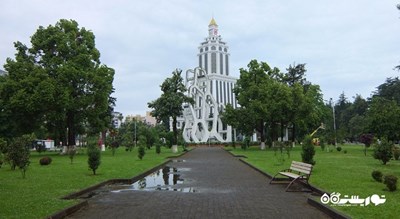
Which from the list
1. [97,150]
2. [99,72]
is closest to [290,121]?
[99,72]

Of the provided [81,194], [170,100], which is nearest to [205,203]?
[81,194]

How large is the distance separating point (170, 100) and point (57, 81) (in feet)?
36.8

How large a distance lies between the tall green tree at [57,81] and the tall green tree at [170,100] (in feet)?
17.8

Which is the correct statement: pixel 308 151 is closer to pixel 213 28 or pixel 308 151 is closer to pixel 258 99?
pixel 258 99

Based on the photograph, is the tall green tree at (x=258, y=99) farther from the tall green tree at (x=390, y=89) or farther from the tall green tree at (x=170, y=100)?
the tall green tree at (x=390, y=89)

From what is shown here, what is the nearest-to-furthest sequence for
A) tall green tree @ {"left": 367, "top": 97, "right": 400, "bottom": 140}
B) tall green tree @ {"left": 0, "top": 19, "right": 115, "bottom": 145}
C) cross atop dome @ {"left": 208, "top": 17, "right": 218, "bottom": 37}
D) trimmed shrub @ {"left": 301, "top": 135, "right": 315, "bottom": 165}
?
trimmed shrub @ {"left": 301, "top": 135, "right": 315, "bottom": 165} → tall green tree @ {"left": 0, "top": 19, "right": 115, "bottom": 145} → tall green tree @ {"left": 367, "top": 97, "right": 400, "bottom": 140} → cross atop dome @ {"left": 208, "top": 17, "right": 218, "bottom": 37}

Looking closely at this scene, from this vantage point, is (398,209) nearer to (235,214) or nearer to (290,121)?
(235,214)

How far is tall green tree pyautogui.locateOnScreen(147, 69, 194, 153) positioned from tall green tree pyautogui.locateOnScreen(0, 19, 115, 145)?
213 inches

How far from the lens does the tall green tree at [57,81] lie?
3256 cm

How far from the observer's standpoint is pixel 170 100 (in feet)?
128

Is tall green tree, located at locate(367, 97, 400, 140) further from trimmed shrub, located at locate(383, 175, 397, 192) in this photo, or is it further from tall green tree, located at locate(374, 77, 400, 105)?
tall green tree, located at locate(374, 77, 400, 105)

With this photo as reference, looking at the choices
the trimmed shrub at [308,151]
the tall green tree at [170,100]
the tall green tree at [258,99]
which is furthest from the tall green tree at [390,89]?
the trimmed shrub at [308,151]

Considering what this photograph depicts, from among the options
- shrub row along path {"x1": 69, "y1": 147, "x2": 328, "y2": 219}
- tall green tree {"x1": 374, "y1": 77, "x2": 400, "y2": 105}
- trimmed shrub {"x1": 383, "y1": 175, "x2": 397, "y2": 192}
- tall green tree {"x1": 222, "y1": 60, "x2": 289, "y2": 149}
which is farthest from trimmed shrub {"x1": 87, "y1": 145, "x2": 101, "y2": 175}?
tall green tree {"x1": 374, "y1": 77, "x2": 400, "y2": 105}

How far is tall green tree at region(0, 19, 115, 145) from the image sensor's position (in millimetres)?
32562
